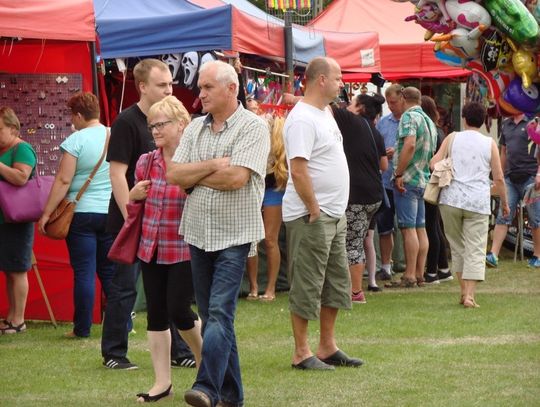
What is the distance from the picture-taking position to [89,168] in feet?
27.6

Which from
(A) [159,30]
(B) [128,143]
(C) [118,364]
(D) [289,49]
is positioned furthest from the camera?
(D) [289,49]

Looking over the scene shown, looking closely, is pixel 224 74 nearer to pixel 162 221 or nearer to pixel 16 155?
pixel 162 221

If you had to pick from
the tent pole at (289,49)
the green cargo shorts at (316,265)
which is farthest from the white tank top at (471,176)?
the green cargo shorts at (316,265)

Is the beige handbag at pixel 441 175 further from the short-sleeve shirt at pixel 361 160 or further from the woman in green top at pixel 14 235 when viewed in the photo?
the woman in green top at pixel 14 235

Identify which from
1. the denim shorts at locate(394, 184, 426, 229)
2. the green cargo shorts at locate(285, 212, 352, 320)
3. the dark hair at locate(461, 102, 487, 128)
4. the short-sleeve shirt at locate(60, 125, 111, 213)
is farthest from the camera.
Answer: the denim shorts at locate(394, 184, 426, 229)

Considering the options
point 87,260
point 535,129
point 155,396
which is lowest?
point 155,396

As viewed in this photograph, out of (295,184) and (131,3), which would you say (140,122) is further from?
(131,3)

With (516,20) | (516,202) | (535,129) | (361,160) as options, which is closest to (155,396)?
(535,129)

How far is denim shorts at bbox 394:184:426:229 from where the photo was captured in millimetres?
11914

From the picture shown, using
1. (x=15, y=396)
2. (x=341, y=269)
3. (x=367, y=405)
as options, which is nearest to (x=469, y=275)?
(x=341, y=269)

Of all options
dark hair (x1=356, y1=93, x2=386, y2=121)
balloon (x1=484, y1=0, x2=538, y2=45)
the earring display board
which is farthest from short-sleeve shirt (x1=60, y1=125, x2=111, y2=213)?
balloon (x1=484, y1=0, x2=538, y2=45)

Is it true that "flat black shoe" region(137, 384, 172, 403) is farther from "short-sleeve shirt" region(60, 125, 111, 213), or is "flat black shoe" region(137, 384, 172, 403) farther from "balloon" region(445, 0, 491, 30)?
"balloon" region(445, 0, 491, 30)

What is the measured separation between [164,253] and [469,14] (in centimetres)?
216

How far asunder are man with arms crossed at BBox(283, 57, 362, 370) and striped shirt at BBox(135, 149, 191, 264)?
1177 millimetres
